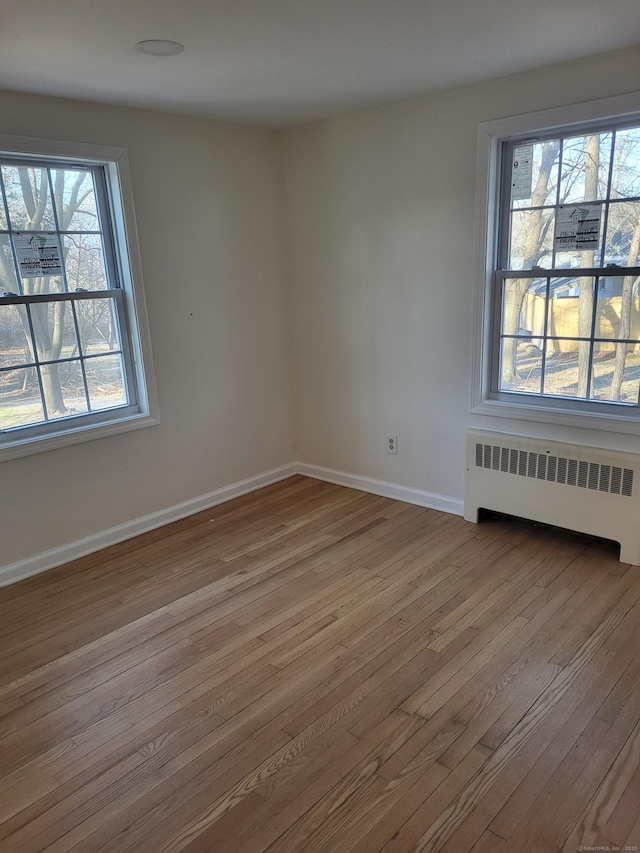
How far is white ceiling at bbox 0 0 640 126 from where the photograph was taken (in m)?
2.08

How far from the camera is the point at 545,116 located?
298cm

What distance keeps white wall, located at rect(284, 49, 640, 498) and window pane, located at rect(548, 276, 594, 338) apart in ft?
1.51

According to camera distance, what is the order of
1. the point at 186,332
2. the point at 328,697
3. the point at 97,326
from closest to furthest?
the point at 328,697 < the point at 97,326 < the point at 186,332

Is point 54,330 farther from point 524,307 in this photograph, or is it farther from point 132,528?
point 524,307

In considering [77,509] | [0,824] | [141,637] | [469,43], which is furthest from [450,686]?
[469,43]

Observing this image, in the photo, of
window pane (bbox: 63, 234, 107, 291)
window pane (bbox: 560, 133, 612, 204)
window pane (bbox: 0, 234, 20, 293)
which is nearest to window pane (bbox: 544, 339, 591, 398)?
window pane (bbox: 560, 133, 612, 204)

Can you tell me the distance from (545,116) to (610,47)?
0.38 metres

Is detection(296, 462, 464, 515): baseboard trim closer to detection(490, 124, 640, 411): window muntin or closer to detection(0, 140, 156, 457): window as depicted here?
detection(490, 124, 640, 411): window muntin

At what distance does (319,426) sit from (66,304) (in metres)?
1.97

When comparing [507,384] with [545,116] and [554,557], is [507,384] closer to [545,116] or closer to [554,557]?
[554,557]

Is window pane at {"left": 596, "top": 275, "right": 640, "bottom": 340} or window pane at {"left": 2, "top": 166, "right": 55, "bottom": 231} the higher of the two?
window pane at {"left": 2, "top": 166, "right": 55, "bottom": 231}

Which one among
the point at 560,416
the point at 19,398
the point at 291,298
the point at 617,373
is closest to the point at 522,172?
the point at 617,373

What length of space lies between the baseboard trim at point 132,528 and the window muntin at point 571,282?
188 cm

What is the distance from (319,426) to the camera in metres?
4.50
